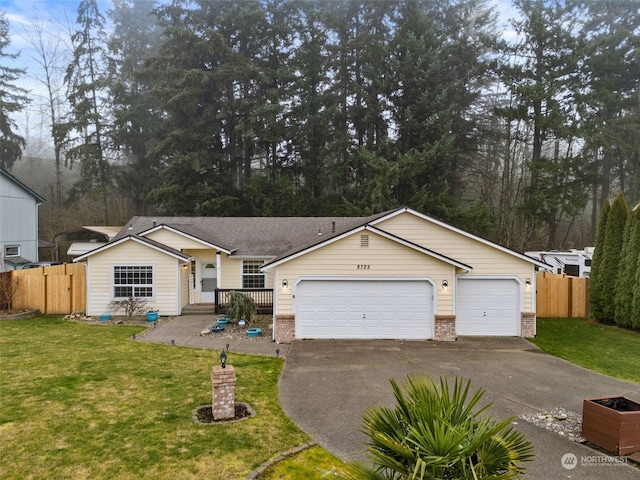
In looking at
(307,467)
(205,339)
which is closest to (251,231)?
(205,339)

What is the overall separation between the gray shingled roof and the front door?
1.20 metres

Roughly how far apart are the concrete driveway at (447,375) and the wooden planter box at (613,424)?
8.8 inches

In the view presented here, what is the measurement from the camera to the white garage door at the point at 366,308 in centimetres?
1194

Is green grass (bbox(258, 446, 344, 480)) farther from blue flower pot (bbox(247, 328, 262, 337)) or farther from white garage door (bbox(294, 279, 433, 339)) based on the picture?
blue flower pot (bbox(247, 328, 262, 337))

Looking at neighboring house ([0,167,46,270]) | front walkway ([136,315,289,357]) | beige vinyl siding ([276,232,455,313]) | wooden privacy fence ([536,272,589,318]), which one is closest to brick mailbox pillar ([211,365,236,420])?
front walkway ([136,315,289,357])

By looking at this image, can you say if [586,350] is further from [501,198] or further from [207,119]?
[207,119]

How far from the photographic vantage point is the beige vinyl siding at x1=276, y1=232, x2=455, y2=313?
1191cm

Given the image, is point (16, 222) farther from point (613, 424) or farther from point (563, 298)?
point (563, 298)

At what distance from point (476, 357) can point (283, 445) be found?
21.4ft

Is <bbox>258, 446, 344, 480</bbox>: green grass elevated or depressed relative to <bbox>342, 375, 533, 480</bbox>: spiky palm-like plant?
depressed

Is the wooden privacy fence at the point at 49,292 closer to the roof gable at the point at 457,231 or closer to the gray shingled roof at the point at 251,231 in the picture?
the gray shingled roof at the point at 251,231

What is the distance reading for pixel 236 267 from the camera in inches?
685

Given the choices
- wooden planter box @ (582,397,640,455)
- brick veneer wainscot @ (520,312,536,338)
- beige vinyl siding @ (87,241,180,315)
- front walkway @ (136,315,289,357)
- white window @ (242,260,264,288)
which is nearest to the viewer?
wooden planter box @ (582,397,640,455)

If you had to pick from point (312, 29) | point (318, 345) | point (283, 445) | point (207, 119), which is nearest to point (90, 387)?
point (283, 445)
